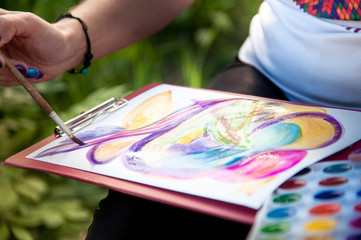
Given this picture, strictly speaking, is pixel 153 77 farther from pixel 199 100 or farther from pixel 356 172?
pixel 356 172

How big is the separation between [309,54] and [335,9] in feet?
0.26

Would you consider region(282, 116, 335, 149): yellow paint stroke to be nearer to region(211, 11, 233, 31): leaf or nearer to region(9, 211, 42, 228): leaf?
region(9, 211, 42, 228): leaf

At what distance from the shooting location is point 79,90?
1.57m

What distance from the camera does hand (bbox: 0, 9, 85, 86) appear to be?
0.62 meters

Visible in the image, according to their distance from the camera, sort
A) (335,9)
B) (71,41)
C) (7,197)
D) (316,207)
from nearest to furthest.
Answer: (316,207) → (335,9) → (71,41) → (7,197)

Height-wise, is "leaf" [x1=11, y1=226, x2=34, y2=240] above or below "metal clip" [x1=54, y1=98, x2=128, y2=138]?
below

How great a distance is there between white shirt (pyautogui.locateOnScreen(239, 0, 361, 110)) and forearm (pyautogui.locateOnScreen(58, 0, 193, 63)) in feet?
0.73

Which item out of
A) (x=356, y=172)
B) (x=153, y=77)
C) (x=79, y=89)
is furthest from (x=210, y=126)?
(x=153, y=77)

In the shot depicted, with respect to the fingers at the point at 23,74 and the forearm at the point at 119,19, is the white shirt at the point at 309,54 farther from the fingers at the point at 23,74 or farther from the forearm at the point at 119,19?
the fingers at the point at 23,74

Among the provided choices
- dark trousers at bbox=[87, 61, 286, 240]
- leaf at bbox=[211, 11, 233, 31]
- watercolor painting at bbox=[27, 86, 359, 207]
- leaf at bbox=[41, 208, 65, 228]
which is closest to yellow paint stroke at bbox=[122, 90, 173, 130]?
watercolor painting at bbox=[27, 86, 359, 207]

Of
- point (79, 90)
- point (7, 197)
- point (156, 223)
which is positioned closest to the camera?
point (156, 223)

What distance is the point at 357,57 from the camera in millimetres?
593

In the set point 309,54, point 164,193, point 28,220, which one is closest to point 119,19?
point 309,54

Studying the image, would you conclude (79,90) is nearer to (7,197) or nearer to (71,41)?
(7,197)
